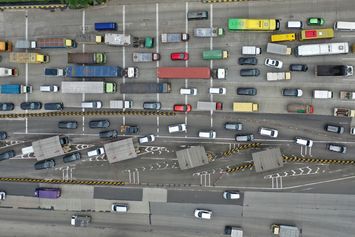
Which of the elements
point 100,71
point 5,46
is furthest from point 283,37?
point 5,46

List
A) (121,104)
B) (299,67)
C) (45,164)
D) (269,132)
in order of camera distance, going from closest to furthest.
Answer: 1. (299,67)
2. (269,132)
3. (121,104)
4. (45,164)

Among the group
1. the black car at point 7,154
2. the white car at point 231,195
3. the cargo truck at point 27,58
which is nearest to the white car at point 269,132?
the white car at point 231,195

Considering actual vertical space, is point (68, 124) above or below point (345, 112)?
below

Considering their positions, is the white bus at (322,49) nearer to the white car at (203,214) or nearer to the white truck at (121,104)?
the white truck at (121,104)

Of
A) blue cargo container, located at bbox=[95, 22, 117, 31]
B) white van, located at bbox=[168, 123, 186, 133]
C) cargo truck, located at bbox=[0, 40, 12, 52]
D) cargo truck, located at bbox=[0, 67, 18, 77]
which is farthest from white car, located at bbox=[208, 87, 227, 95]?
cargo truck, located at bbox=[0, 40, 12, 52]

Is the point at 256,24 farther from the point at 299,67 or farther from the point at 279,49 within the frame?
the point at 299,67

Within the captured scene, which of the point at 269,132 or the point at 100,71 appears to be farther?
the point at 100,71

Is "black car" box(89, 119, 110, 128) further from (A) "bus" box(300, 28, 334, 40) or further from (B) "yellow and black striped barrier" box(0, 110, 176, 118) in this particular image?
(A) "bus" box(300, 28, 334, 40)

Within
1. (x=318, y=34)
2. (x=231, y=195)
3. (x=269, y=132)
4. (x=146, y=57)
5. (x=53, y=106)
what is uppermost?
(x=318, y=34)
